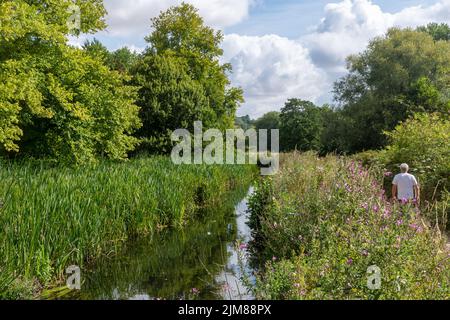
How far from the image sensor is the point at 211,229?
1190 centimetres

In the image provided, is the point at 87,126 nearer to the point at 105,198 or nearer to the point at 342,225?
the point at 105,198

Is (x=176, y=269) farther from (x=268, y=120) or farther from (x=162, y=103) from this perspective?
(x=268, y=120)

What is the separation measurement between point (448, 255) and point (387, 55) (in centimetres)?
2944

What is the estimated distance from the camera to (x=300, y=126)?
6212 cm

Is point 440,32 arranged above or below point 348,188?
above

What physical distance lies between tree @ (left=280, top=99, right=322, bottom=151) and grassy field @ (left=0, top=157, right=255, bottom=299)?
48.1 metres

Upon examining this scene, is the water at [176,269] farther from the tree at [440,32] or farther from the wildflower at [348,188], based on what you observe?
the tree at [440,32]

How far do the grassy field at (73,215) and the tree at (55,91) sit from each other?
1.17 m

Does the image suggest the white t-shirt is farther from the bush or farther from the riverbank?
the bush

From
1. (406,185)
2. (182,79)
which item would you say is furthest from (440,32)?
(406,185)

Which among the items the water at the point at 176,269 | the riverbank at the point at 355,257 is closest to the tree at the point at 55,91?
the water at the point at 176,269

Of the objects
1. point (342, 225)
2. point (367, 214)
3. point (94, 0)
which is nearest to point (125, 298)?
point (342, 225)

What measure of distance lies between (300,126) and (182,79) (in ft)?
135

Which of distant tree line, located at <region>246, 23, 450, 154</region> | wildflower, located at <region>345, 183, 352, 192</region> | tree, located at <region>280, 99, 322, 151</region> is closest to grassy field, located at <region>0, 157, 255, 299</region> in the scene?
wildflower, located at <region>345, 183, 352, 192</region>
